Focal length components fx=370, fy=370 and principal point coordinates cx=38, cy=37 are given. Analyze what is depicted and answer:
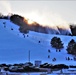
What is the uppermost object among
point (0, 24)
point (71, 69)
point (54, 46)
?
point (0, 24)

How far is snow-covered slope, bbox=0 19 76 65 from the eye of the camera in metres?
11.2

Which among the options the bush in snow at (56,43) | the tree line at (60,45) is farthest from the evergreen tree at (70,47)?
the bush in snow at (56,43)

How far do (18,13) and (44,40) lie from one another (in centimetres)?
117

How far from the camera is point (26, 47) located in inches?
446

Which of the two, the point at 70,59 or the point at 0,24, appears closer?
the point at 70,59

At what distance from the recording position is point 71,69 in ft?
36.3

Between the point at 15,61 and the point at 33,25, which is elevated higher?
the point at 33,25

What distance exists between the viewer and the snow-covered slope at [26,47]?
36.8ft

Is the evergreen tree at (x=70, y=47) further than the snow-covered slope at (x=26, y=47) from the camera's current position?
Yes

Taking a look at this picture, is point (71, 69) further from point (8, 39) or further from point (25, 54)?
point (8, 39)

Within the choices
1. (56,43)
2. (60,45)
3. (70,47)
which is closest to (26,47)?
(56,43)

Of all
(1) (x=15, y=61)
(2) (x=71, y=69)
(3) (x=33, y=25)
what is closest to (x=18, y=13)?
(3) (x=33, y=25)

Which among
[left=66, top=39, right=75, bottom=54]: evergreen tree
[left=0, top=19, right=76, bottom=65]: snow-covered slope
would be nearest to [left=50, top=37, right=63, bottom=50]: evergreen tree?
[left=0, top=19, right=76, bottom=65]: snow-covered slope

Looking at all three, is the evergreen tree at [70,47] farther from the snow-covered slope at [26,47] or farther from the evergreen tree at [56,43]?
the evergreen tree at [56,43]
